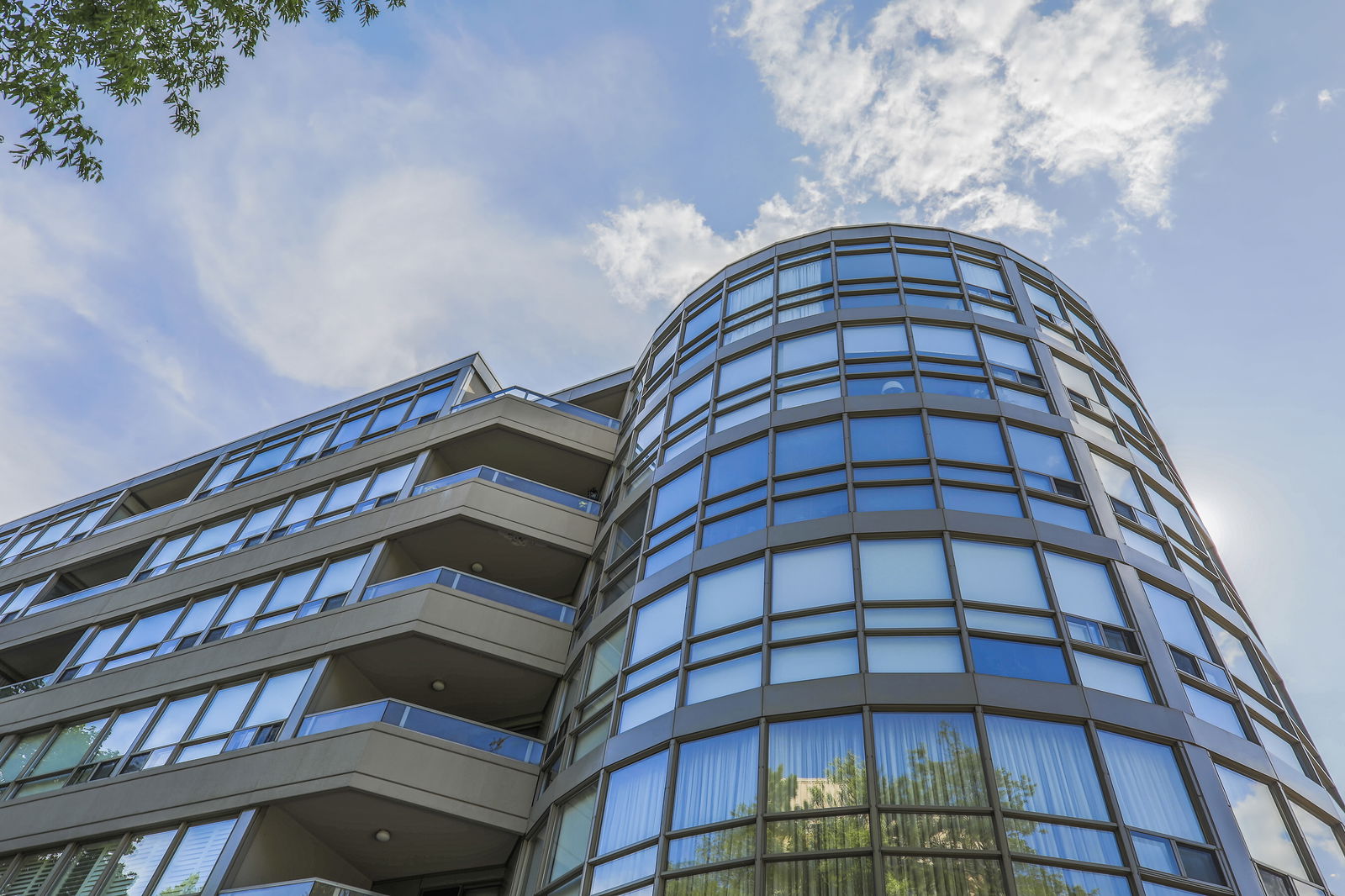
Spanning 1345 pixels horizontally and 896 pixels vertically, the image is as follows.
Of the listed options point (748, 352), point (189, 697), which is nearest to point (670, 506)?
point (748, 352)

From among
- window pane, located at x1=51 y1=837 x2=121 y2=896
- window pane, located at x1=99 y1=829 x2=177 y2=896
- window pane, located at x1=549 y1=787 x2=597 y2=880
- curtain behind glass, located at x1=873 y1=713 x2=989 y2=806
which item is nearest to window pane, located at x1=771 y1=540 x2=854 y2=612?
curtain behind glass, located at x1=873 y1=713 x2=989 y2=806

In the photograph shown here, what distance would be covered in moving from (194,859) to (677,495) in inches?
417

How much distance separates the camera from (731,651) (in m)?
13.3

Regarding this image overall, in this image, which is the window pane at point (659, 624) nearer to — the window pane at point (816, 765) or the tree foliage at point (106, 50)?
the window pane at point (816, 765)

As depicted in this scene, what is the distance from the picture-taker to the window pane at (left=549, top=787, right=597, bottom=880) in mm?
13195

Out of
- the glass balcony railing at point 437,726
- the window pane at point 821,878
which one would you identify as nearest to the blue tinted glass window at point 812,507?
the window pane at point 821,878

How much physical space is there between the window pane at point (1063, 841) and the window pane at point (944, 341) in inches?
378

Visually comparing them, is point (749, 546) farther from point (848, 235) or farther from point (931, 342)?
point (848, 235)

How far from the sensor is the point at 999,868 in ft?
32.0

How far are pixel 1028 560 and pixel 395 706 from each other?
36.9 feet

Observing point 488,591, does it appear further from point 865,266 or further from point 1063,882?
point 1063,882

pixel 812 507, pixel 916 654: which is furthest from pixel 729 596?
pixel 916 654

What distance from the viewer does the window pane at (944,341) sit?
17.7m

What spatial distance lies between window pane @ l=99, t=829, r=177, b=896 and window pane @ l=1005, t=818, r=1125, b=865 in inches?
573
